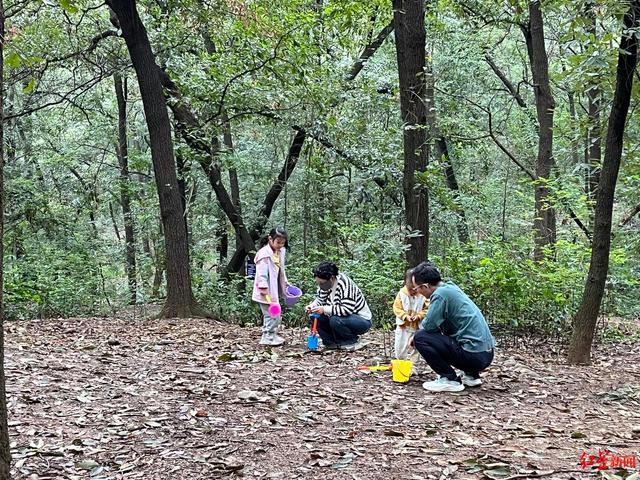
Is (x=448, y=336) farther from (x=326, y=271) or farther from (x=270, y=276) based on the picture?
(x=270, y=276)

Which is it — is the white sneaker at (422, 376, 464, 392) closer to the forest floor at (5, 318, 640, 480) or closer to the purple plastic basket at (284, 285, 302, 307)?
the forest floor at (5, 318, 640, 480)

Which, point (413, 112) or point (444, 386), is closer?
point (444, 386)

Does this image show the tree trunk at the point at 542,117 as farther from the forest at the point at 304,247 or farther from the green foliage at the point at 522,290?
the green foliage at the point at 522,290

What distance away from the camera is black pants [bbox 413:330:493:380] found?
541 centimetres

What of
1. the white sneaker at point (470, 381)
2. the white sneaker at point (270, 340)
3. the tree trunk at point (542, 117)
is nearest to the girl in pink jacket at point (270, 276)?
the white sneaker at point (270, 340)

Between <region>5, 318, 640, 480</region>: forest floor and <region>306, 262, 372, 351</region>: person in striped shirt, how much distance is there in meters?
0.28

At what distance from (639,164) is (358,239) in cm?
514

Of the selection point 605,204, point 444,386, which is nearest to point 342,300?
point 444,386

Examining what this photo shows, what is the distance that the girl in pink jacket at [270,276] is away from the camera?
7117 millimetres

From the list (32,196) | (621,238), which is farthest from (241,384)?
(32,196)

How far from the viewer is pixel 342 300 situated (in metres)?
7.13

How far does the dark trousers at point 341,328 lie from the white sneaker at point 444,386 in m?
1.76

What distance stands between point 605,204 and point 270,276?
3828 mm

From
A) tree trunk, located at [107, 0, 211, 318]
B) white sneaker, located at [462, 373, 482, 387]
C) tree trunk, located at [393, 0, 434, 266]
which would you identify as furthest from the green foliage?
tree trunk, located at [107, 0, 211, 318]
